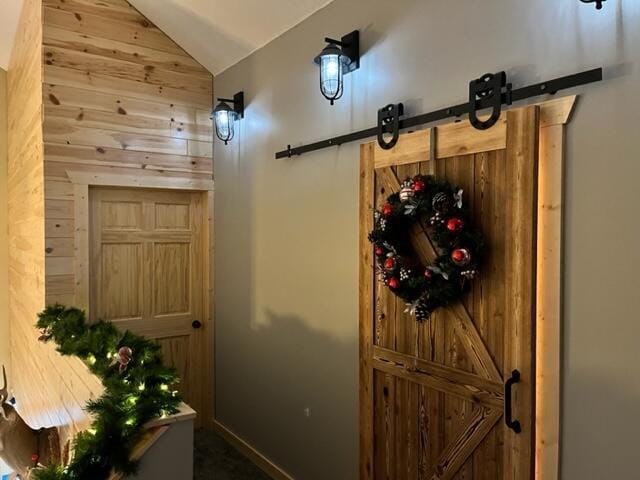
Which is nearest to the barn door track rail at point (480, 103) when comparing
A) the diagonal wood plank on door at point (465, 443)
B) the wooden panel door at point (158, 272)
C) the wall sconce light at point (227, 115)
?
the diagonal wood plank on door at point (465, 443)

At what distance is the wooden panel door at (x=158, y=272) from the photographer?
12.7 feet

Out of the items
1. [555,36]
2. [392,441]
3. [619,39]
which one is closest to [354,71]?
[555,36]

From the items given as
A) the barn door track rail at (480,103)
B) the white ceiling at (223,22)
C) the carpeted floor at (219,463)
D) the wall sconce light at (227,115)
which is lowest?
the carpeted floor at (219,463)

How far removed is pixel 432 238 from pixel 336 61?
3.68 ft

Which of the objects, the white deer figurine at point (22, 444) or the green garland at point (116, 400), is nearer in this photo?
the green garland at point (116, 400)

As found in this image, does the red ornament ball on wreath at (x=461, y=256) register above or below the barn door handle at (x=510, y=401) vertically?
above

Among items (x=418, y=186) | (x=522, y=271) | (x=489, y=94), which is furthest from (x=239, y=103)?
(x=522, y=271)

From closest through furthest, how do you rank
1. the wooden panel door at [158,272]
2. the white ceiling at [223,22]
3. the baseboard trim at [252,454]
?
1. the white ceiling at [223,22]
2. the baseboard trim at [252,454]
3. the wooden panel door at [158,272]

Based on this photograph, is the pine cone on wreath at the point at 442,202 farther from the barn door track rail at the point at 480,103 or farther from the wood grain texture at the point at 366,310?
the wood grain texture at the point at 366,310

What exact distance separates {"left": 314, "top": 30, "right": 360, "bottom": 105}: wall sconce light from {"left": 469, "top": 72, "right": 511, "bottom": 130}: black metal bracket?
80 centimetres

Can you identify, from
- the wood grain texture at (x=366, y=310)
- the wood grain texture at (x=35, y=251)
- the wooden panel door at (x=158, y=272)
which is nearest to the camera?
the wood grain texture at (x=366, y=310)

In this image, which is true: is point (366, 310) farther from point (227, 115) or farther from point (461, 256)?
point (227, 115)

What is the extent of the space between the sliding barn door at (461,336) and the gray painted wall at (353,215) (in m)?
0.15

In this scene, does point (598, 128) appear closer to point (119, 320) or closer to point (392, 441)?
point (392, 441)
